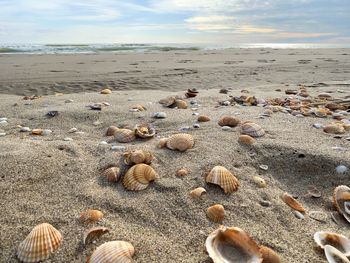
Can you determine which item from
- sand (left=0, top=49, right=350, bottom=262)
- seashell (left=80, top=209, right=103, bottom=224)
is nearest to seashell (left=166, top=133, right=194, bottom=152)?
sand (left=0, top=49, right=350, bottom=262)

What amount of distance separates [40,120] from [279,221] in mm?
3399

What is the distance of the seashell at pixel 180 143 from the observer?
10.4 ft

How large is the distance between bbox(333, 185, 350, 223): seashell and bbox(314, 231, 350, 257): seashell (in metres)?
0.32

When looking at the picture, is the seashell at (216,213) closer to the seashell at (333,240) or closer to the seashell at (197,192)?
the seashell at (197,192)

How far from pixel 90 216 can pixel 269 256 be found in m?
1.12

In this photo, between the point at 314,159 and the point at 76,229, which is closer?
the point at 76,229

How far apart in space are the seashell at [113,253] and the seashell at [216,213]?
1.94ft

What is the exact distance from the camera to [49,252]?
→ 6.28 ft

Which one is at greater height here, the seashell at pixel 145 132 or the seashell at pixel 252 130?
the seashell at pixel 252 130

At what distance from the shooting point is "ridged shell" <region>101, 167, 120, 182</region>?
2.66m

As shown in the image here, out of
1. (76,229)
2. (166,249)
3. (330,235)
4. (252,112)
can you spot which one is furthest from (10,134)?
(330,235)

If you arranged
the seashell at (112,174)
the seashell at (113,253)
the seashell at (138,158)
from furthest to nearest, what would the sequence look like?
1. the seashell at (138,158)
2. the seashell at (112,174)
3. the seashell at (113,253)

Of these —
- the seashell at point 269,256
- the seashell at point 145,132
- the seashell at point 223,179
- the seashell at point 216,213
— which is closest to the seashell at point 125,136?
the seashell at point 145,132

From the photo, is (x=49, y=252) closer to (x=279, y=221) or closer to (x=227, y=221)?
(x=227, y=221)
